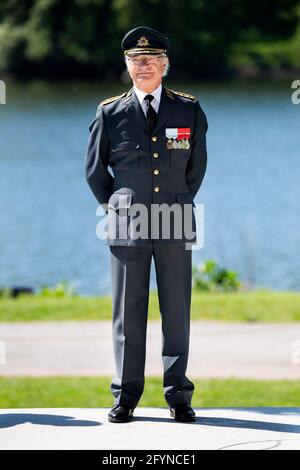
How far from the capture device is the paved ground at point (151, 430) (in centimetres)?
514

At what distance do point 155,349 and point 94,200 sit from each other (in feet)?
41.3

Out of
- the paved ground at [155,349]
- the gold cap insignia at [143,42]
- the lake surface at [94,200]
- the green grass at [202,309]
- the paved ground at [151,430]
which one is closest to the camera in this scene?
the paved ground at [151,430]

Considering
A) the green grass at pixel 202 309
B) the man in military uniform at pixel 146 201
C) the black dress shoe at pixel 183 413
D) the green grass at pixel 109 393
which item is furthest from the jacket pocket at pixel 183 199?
the green grass at pixel 202 309

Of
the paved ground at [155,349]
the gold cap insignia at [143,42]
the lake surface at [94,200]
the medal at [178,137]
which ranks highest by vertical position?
the lake surface at [94,200]

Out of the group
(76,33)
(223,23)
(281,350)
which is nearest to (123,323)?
(281,350)

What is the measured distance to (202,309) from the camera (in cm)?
1100

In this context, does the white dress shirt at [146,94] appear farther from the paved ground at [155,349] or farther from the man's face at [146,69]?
the paved ground at [155,349]

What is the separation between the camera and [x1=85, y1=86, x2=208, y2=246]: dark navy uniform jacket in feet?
17.9

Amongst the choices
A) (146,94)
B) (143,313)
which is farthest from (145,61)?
(143,313)

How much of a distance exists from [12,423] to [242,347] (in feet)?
14.4

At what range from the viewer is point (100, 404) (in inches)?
315

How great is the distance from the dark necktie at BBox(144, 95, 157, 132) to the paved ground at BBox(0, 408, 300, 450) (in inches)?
51.5

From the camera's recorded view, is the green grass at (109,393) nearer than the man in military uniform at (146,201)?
No
